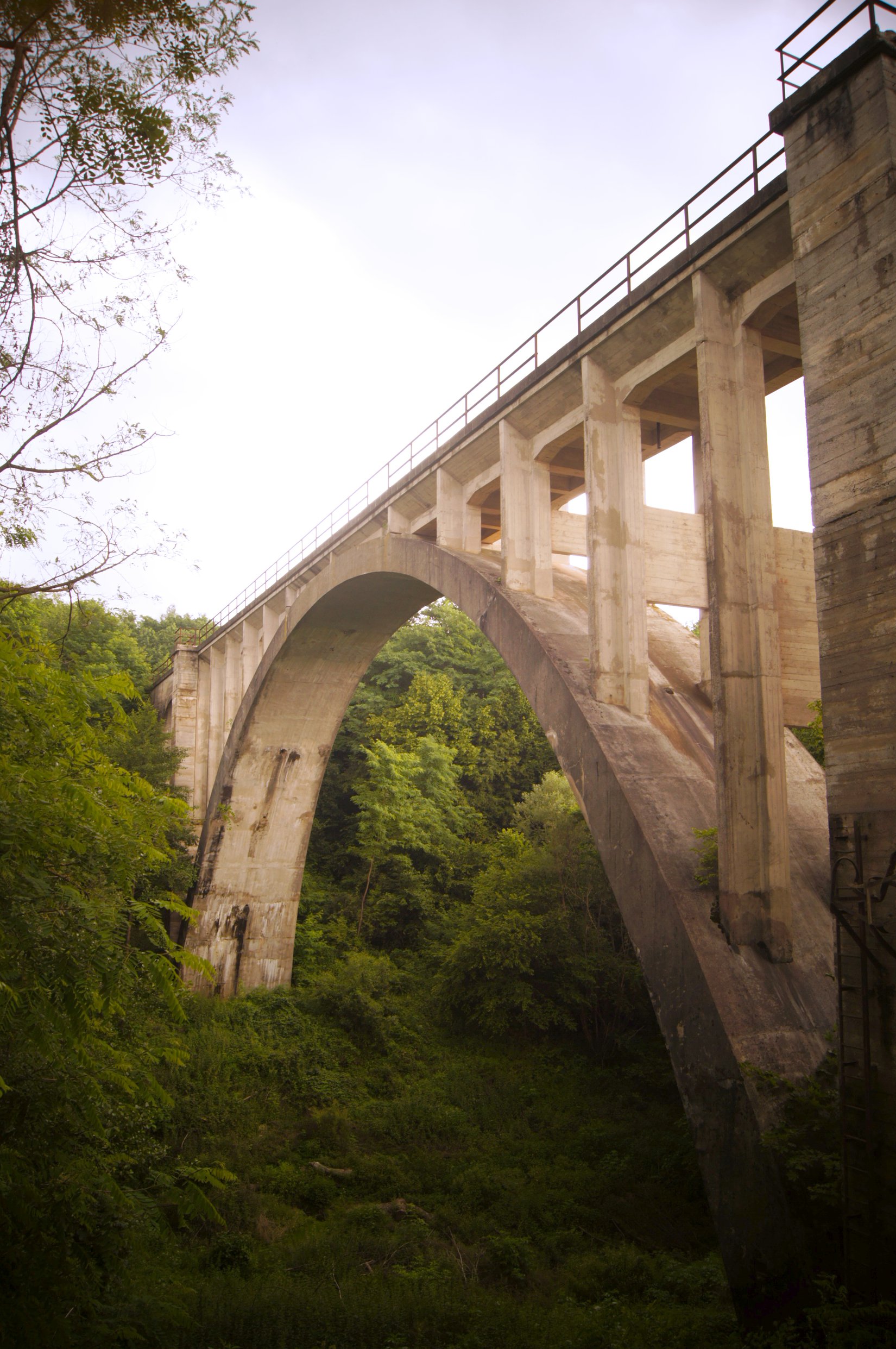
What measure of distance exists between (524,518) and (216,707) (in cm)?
1842

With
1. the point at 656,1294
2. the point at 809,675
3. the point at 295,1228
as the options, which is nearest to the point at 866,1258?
the point at 656,1294

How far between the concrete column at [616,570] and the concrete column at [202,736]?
19656 millimetres

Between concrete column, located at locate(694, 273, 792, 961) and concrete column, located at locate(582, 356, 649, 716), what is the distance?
79.8 inches

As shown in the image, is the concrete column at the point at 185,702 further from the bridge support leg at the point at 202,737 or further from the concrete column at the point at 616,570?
the concrete column at the point at 616,570

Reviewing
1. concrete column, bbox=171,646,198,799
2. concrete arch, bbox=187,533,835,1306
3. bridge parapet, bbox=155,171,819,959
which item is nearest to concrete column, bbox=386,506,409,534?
concrete arch, bbox=187,533,835,1306

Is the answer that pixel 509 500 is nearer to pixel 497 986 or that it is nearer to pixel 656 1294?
pixel 656 1294

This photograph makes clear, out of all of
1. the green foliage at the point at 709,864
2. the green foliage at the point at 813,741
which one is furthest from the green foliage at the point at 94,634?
the green foliage at the point at 813,741

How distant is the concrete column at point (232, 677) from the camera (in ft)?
96.9

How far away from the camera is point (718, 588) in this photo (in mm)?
10141

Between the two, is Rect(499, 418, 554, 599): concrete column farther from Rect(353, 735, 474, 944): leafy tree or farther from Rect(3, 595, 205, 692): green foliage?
Rect(353, 735, 474, 944): leafy tree

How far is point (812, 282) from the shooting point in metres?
8.95

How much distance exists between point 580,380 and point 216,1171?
506 inches

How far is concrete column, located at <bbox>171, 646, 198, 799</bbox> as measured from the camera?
1252 inches

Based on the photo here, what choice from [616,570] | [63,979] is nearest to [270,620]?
[616,570]
